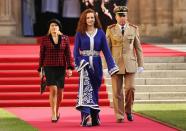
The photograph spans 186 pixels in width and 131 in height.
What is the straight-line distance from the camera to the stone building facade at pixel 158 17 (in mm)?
30094

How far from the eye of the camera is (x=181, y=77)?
68.6ft

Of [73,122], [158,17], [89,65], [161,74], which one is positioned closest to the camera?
[89,65]

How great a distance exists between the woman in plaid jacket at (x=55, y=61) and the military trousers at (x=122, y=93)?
832mm

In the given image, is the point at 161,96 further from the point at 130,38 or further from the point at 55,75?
the point at 55,75

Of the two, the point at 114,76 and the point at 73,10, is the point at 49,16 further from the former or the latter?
the point at 114,76

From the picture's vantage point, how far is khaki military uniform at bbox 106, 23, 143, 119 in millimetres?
15516

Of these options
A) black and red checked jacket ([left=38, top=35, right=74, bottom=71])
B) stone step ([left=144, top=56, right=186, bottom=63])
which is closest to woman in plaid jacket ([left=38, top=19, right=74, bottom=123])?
black and red checked jacket ([left=38, top=35, right=74, bottom=71])

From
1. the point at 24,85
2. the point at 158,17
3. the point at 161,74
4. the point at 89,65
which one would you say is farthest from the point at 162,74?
the point at 158,17

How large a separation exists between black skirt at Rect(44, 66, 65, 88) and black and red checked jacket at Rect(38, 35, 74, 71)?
0.29ft

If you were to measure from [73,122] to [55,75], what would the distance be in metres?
0.92

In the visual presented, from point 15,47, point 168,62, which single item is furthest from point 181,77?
point 15,47

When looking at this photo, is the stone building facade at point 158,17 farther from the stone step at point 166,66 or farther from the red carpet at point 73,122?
the red carpet at point 73,122

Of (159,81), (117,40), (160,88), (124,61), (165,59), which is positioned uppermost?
(117,40)

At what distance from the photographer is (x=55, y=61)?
1559 centimetres
